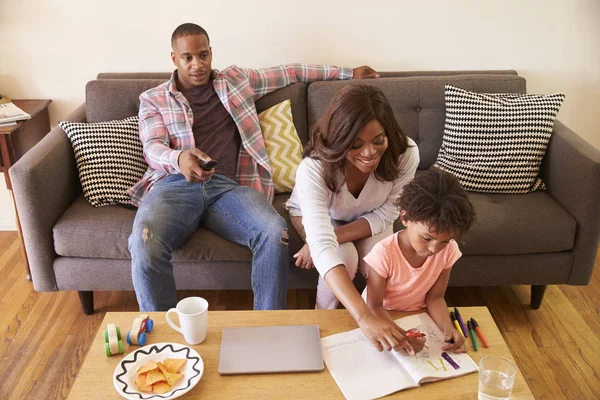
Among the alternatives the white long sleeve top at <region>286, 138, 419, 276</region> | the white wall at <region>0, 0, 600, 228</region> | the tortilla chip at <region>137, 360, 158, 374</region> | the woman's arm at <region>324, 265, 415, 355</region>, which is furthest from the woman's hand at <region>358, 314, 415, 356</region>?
the white wall at <region>0, 0, 600, 228</region>

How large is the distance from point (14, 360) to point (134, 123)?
3.15 ft

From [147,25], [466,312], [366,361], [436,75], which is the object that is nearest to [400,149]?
[466,312]

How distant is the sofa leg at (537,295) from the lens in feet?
7.48

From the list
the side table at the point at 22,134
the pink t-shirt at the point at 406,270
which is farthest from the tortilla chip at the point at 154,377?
the side table at the point at 22,134

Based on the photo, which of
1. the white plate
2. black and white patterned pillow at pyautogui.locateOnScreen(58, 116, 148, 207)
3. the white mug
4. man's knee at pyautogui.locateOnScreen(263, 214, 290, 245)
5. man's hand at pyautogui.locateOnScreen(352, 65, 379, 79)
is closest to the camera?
the white plate

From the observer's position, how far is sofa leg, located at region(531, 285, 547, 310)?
228 cm

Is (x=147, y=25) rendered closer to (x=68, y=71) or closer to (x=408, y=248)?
(x=68, y=71)

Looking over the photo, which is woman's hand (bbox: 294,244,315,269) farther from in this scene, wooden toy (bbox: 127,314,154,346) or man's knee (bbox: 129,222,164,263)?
wooden toy (bbox: 127,314,154,346)

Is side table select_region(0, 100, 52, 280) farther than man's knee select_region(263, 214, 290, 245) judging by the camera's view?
Yes

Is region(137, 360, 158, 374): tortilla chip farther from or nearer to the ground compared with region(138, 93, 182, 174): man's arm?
nearer to the ground

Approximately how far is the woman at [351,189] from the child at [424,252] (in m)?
0.10

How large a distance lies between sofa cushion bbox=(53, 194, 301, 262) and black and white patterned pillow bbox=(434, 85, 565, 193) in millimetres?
780

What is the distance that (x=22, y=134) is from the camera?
2.46m

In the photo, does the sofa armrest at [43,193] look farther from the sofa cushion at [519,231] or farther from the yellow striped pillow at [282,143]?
the sofa cushion at [519,231]
